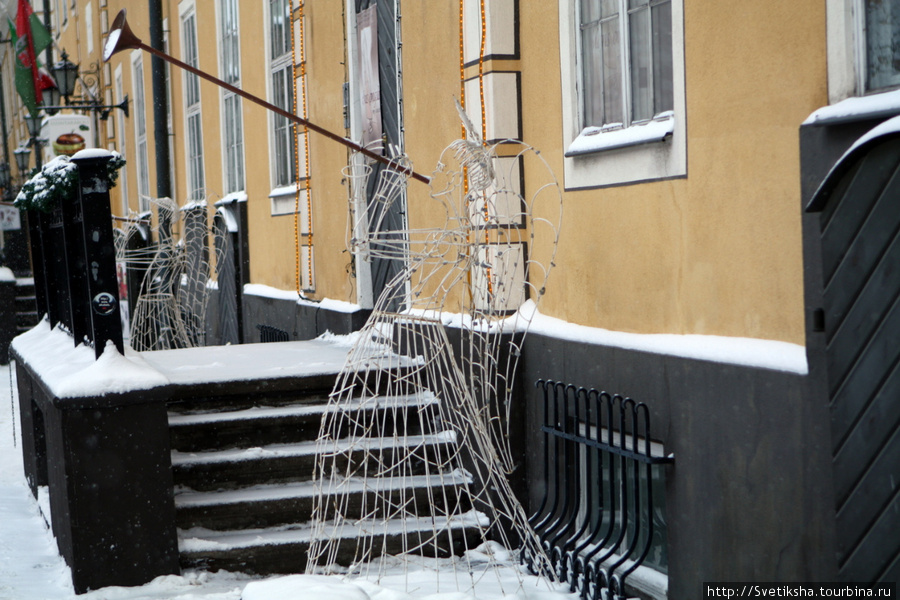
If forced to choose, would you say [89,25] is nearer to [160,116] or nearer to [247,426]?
[160,116]

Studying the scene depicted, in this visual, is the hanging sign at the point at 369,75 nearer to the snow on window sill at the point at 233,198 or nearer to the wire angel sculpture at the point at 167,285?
the wire angel sculpture at the point at 167,285

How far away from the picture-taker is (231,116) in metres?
11.7

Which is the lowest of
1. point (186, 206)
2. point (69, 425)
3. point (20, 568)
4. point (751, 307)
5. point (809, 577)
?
point (20, 568)

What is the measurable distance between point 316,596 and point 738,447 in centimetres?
154

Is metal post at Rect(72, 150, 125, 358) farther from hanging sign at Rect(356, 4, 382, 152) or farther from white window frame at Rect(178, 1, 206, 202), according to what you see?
white window frame at Rect(178, 1, 206, 202)

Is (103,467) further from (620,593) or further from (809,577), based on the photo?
(809,577)

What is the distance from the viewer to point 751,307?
368 cm

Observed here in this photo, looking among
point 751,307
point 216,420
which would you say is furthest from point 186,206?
point 751,307

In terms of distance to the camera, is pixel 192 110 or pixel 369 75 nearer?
pixel 369 75

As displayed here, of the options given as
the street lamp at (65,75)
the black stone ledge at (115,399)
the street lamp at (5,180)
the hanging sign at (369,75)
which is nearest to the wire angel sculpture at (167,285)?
the hanging sign at (369,75)

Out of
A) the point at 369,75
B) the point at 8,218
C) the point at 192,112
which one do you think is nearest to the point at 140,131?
the point at 8,218

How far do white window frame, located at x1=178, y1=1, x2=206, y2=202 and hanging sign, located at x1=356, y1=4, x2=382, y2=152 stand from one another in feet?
18.1

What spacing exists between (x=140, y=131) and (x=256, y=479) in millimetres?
12762

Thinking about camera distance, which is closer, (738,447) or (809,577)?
(809,577)
